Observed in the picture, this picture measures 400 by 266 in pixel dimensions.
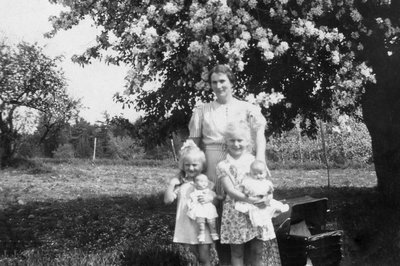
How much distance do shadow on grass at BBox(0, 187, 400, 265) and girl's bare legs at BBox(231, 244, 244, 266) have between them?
3.73ft

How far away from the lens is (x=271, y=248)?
438 centimetres

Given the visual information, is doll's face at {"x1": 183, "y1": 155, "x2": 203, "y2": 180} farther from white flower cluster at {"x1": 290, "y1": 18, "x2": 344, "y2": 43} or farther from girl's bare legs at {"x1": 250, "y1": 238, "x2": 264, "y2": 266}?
white flower cluster at {"x1": 290, "y1": 18, "x2": 344, "y2": 43}

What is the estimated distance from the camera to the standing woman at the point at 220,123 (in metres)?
4.42

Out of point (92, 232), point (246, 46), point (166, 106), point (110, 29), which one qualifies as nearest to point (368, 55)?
point (246, 46)

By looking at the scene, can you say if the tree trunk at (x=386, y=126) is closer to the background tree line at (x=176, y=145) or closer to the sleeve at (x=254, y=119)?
the background tree line at (x=176, y=145)

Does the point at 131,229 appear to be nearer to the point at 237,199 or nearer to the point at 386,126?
the point at 237,199

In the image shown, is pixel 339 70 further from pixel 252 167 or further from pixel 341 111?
pixel 252 167

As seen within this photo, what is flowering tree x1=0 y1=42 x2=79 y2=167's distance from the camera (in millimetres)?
22094

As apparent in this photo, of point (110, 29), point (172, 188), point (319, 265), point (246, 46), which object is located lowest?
point (319, 265)

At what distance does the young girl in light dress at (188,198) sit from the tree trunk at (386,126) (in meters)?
4.78

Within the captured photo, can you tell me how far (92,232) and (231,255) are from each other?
3629 millimetres

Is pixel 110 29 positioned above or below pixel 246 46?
above

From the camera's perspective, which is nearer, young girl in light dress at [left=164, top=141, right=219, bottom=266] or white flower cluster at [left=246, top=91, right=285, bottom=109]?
young girl in light dress at [left=164, top=141, right=219, bottom=266]

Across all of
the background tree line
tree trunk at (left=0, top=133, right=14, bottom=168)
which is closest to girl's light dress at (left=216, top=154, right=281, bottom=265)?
the background tree line
